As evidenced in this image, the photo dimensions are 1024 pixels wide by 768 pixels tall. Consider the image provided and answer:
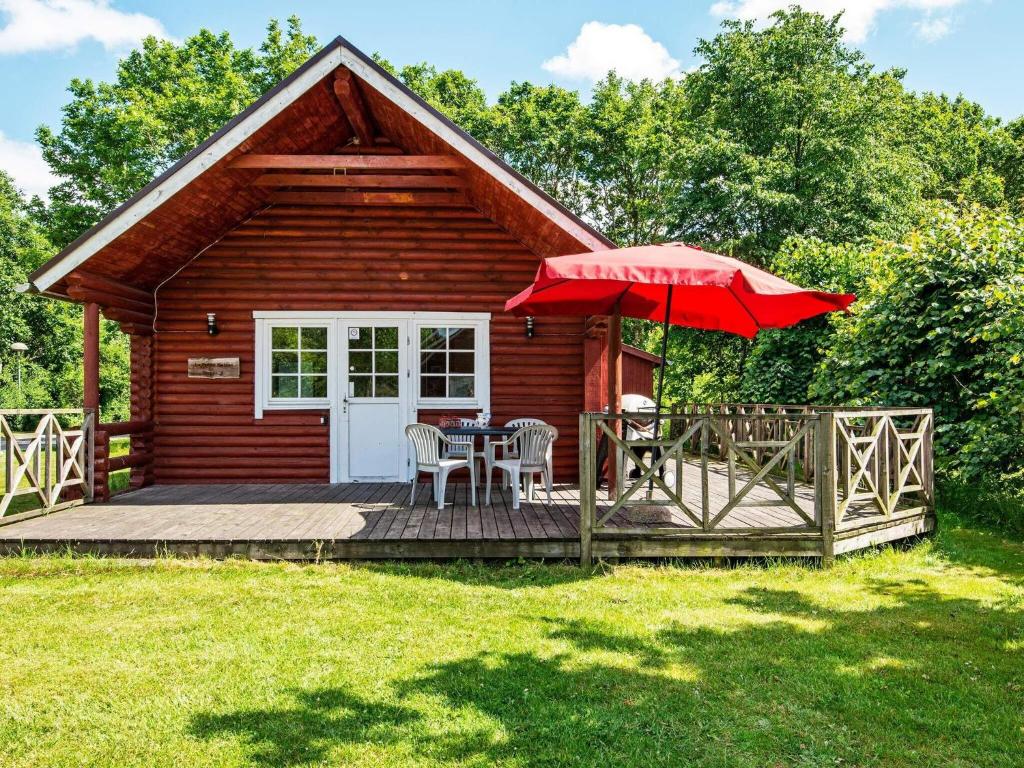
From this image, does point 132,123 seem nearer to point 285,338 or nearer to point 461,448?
point 285,338

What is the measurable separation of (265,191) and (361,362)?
7.03ft

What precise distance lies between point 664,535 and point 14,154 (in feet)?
150

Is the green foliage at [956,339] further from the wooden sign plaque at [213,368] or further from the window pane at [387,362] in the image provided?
the wooden sign plaque at [213,368]

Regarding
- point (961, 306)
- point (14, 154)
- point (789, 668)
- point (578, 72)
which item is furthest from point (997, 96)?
point (14, 154)

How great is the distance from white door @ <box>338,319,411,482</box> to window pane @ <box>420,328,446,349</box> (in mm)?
189

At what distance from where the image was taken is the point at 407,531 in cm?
514

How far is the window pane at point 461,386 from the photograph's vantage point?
305 inches

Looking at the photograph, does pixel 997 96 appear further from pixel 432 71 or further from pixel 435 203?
pixel 435 203

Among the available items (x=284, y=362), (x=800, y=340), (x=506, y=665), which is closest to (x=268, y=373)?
(x=284, y=362)

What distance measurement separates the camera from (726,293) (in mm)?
5812

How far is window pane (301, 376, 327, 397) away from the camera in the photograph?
25.4 feet

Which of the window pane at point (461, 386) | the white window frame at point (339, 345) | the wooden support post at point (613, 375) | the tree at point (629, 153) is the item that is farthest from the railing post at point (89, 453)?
the tree at point (629, 153)

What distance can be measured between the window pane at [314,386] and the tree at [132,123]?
15712mm

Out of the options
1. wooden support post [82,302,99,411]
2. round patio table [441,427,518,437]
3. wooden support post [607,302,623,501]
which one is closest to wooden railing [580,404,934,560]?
wooden support post [607,302,623,501]
